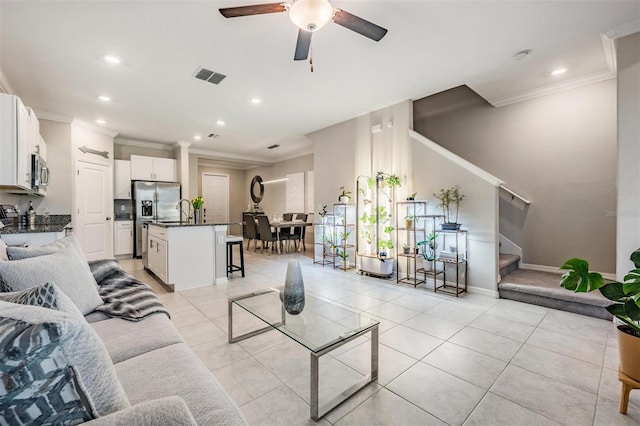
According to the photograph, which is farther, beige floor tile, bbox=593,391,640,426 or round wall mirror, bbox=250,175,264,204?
round wall mirror, bbox=250,175,264,204

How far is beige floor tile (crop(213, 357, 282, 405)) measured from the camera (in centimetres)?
170

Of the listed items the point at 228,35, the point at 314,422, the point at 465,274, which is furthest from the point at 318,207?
the point at 314,422

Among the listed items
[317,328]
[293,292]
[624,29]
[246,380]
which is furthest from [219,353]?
[624,29]

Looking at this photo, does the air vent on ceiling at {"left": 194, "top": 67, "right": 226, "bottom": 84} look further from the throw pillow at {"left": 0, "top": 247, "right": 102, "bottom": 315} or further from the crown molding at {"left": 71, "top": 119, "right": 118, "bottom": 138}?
the crown molding at {"left": 71, "top": 119, "right": 118, "bottom": 138}

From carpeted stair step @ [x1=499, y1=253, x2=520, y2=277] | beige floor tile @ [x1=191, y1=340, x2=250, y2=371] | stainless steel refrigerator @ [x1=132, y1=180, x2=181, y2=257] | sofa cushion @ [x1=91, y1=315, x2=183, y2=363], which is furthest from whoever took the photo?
stainless steel refrigerator @ [x1=132, y1=180, x2=181, y2=257]

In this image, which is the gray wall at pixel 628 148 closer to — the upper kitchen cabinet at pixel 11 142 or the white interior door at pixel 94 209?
the upper kitchen cabinet at pixel 11 142

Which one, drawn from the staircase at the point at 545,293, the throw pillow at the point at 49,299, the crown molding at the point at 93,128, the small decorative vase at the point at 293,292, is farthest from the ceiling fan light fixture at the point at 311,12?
the crown molding at the point at 93,128

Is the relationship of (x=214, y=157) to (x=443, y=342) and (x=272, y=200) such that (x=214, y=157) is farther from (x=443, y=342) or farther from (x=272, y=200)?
(x=443, y=342)

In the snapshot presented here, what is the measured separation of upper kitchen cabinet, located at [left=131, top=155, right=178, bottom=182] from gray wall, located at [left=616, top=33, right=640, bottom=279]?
7.70 meters

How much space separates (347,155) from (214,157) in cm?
446

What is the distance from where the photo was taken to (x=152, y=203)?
20.9 ft

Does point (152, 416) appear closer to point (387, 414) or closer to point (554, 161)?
point (387, 414)

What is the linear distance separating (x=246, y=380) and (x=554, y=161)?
4.83 meters

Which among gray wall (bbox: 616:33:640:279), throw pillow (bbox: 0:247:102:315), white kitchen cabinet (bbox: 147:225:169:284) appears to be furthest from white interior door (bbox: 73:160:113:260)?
gray wall (bbox: 616:33:640:279)
